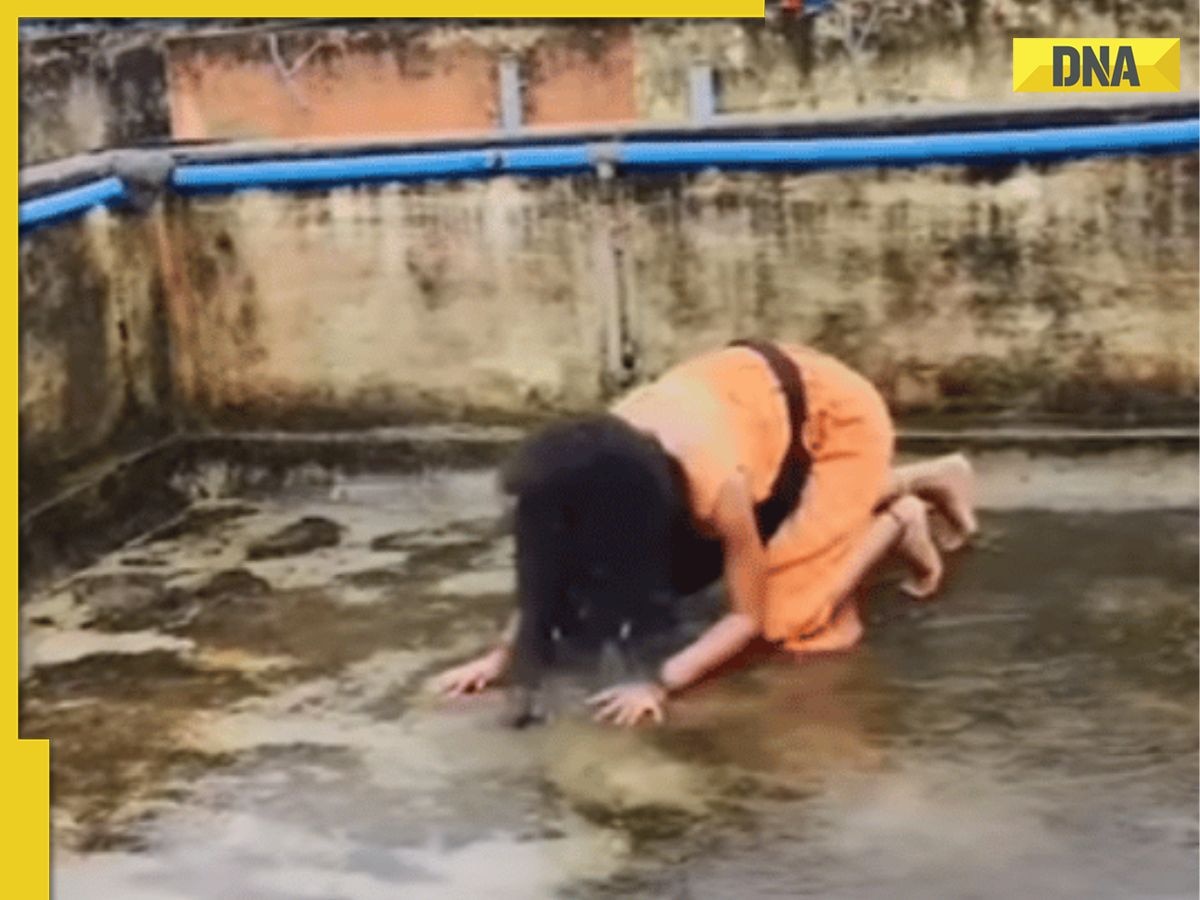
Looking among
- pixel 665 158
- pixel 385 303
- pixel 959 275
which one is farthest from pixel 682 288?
pixel 385 303

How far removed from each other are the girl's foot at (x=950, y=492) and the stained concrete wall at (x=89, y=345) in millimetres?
1941

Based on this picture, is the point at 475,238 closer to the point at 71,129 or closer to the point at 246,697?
the point at 246,697

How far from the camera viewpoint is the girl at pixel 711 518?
3227 mm

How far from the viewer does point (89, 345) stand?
4574mm

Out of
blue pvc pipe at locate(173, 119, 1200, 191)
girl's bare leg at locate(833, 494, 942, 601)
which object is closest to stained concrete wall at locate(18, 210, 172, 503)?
blue pvc pipe at locate(173, 119, 1200, 191)

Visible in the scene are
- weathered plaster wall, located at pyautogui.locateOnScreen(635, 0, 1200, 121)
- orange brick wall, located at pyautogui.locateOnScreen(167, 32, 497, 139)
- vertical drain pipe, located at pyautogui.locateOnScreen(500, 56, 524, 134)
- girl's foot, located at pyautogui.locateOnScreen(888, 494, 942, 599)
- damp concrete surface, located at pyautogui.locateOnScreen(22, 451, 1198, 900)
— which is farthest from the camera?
orange brick wall, located at pyautogui.locateOnScreen(167, 32, 497, 139)

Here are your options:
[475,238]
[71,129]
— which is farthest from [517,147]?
[71,129]

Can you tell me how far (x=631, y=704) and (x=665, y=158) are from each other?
163cm

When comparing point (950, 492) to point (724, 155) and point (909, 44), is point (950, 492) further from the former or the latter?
point (909, 44)

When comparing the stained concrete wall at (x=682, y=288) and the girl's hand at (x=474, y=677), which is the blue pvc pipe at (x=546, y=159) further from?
the girl's hand at (x=474, y=677)

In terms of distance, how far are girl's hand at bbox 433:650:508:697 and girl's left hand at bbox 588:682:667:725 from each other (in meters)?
0.23

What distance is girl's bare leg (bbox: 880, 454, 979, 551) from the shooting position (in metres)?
4.04

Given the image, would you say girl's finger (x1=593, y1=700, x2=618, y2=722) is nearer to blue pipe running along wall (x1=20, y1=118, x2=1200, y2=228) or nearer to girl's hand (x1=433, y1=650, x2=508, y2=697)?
girl's hand (x1=433, y1=650, x2=508, y2=697)

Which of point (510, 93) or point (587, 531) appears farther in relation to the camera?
point (510, 93)
